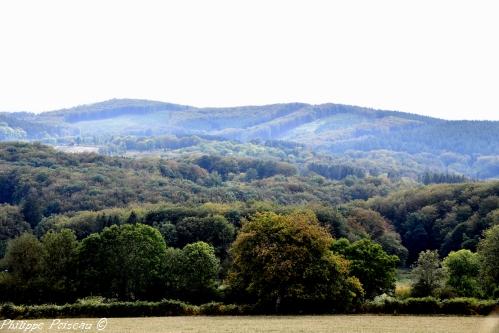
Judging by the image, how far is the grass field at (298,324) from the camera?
146 feet

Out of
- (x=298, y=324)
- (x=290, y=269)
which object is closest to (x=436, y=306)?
(x=290, y=269)

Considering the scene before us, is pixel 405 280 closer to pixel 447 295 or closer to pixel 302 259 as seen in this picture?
pixel 447 295

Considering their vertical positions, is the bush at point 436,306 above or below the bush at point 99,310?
above

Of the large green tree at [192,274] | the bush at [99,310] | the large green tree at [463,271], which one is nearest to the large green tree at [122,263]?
the large green tree at [192,274]

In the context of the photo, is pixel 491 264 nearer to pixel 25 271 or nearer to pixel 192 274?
pixel 192 274

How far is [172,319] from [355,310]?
16428mm

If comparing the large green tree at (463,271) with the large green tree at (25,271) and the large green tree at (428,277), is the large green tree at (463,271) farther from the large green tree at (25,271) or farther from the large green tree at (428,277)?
the large green tree at (25,271)

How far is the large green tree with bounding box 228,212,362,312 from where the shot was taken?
183 feet

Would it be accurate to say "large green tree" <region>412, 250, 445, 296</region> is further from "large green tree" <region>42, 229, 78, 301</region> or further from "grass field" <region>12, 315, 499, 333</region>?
"large green tree" <region>42, 229, 78, 301</region>

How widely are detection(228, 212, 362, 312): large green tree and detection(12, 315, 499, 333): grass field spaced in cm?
360

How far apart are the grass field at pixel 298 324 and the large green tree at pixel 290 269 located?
360 centimetres

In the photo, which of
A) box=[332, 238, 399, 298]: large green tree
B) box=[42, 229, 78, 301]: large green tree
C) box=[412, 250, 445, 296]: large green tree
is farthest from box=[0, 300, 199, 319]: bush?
box=[412, 250, 445, 296]: large green tree

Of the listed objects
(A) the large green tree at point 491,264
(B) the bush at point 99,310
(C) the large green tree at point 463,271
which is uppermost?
(A) the large green tree at point 491,264

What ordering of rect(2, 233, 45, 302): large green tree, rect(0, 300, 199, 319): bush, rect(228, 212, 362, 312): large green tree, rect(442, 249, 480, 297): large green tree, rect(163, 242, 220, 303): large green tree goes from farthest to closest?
rect(442, 249, 480, 297): large green tree, rect(2, 233, 45, 302): large green tree, rect(163, 242, 220, 303): large green tree, rect(228, 212, 362, 312): large green tree, rect(0, 300, 199, 319): bush
